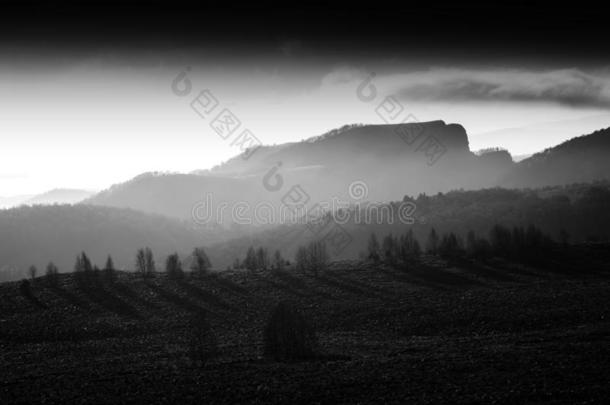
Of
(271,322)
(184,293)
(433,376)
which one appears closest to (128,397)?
(271,322)

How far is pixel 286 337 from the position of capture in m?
45.1

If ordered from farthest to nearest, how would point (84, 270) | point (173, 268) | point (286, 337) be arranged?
point (84, 270)
point (173, 268)
point (286, 337)

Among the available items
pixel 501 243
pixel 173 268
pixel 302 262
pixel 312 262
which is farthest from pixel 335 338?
pixel 501 243

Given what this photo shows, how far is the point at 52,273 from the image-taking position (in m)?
99.4

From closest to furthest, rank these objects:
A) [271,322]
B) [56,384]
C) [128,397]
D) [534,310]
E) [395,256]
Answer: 1. [128,397]
2. [56,384]
3. [271,322]
4. [534,310]
5. [395,256]

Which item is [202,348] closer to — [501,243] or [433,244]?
[501,243]

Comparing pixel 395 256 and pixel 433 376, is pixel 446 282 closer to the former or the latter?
pixel 395 256

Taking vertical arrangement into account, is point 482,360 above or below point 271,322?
below

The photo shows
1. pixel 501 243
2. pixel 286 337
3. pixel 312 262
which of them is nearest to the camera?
pixel 286 337

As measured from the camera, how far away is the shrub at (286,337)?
146 ft

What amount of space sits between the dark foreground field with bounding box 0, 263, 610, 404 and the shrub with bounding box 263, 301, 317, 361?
212 cm

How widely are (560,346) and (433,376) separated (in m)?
14.7

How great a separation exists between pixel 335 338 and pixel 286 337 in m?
11.7

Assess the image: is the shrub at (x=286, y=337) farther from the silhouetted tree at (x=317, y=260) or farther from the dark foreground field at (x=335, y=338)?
the silhouetted tree at (x=317, y=260)
